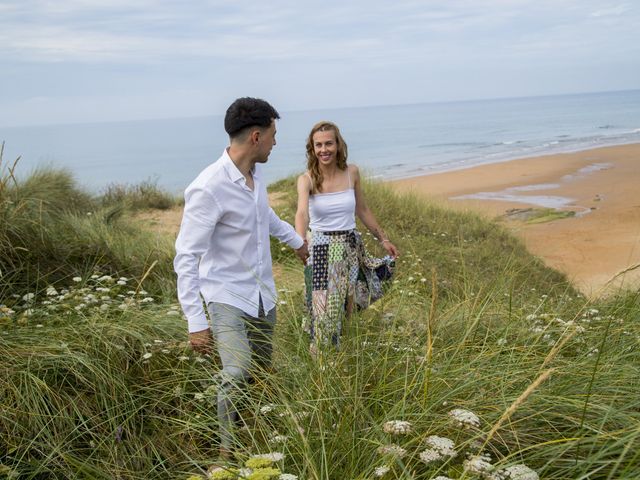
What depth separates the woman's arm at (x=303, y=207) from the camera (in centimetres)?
618

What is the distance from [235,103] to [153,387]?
173 cm

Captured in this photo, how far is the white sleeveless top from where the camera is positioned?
20.5ft

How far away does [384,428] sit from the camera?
288cm

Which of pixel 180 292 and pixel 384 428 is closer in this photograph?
pixel 384 428

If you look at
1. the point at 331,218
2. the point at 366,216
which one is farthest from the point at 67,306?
the point at 366,216

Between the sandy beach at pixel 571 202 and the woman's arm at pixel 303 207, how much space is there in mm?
Answer: 2390

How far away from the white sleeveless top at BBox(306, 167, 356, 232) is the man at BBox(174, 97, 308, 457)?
176 cm

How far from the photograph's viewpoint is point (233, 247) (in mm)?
4266

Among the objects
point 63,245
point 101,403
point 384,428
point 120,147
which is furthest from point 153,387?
point 120,147

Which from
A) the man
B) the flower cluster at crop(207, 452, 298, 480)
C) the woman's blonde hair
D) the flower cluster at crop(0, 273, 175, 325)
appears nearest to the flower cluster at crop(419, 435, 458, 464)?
the flower cluster at crop(207, 452, 298, 480)

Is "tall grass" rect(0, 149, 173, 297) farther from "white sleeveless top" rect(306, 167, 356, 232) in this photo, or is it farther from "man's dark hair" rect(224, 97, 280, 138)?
"white sleeveless top" rect(306, 167, 356, 232)

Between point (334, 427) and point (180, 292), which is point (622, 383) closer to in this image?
point (334, 427)

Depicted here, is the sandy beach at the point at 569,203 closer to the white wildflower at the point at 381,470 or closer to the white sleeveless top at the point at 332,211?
the white wildflower at the point at 381,470

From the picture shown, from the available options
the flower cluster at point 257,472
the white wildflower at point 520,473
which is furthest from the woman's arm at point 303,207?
the white wildflower at point 520,473
